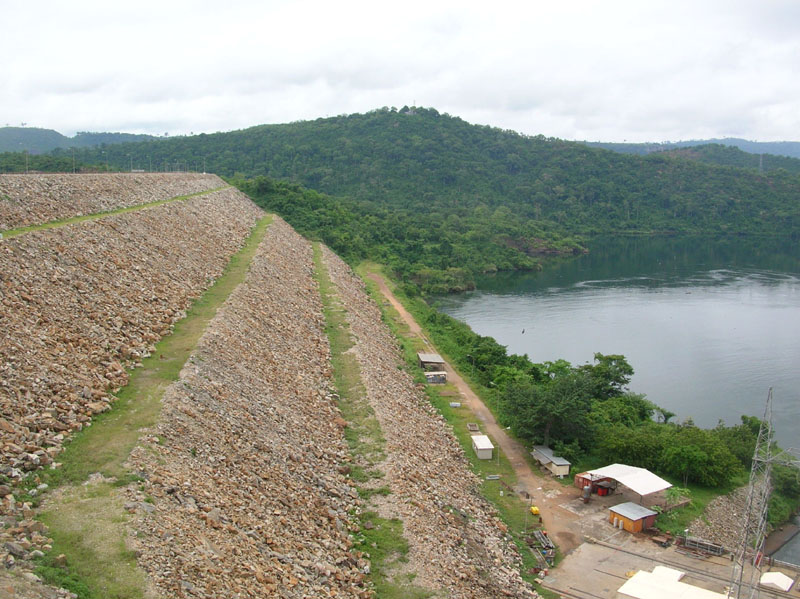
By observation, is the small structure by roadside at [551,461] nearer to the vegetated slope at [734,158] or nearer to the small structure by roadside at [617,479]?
the small structure by roadside at [617,479]

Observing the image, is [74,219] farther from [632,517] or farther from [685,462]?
[685,462]

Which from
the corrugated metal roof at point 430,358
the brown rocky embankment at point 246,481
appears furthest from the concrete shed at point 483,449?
the corrugated metal roof at point 430,358

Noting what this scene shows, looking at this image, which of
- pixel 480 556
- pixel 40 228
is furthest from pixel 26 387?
pixel 40 228

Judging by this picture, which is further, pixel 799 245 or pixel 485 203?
pixel 485 203

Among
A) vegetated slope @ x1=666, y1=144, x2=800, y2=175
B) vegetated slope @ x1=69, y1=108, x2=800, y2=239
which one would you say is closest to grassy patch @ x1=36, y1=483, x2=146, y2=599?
vegetated slope @ x1=69, y1=108, x2=800, y2=239

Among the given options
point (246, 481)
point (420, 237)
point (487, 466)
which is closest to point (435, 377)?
point (487, 466)

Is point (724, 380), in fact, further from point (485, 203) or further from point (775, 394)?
point (485, 203)

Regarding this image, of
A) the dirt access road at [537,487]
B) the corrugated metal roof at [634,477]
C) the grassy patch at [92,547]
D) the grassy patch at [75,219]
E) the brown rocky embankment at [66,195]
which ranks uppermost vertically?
the brown rocky embankment at [66,195]
